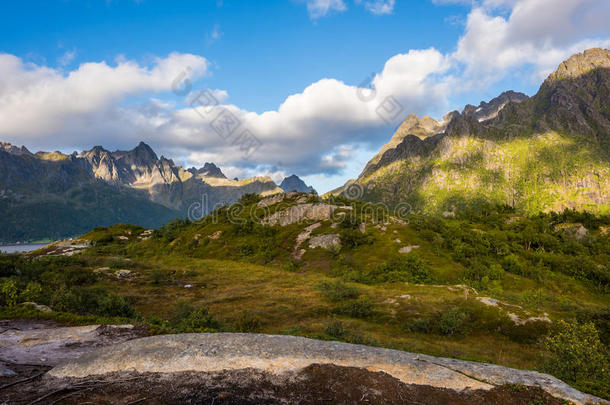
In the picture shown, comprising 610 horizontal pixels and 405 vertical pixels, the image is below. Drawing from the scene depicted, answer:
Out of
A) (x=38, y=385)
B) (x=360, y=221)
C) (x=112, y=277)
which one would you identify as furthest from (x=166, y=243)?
(x=38, y=385)

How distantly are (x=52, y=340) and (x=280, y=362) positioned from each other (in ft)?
38.4

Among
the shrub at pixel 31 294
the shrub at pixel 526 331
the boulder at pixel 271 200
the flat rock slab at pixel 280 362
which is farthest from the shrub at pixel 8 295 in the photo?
the boulder at pixel 271 200

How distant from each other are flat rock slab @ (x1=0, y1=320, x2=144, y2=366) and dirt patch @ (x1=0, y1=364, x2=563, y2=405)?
3174 millimetres

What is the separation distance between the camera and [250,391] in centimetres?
914

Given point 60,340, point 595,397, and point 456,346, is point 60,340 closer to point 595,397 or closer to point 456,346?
point 595,397

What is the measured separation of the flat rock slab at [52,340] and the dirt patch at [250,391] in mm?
3174

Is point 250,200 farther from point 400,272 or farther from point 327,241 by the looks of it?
point 400,272

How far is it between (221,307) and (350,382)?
3113 centimetres

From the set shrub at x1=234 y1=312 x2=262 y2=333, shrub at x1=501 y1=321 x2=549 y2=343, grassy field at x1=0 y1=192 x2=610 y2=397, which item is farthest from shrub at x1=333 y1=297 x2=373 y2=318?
shrub at x1=501 y1=321 x2=549 y2=343

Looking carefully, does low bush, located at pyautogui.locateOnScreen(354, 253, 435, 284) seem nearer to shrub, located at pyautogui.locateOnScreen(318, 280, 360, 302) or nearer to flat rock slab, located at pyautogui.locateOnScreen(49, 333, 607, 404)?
shrub, located at pyautogui.locateOnScreen(318, 280, 360, 302)

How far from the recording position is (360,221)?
81.1 metres

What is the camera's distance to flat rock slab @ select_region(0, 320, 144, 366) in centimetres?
1169

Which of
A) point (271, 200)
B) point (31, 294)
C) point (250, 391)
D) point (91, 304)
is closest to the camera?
point (250, 391)

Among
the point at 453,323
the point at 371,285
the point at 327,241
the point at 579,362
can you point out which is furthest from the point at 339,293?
the point at 327,241
